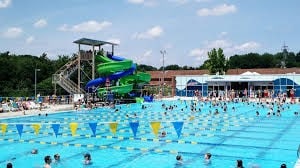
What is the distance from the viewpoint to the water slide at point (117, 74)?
37.5 metres

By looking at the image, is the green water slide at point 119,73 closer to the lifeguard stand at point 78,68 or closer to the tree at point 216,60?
the lifeguard stand at point 78,68

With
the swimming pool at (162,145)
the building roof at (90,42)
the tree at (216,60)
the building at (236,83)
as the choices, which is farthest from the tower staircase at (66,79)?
the tree at (216,60)

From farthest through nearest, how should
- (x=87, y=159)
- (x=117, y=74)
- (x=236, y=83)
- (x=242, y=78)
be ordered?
(x=236, y=83) → (x=242, y=78) → (x=117, y=74) → (x=87, y=159)

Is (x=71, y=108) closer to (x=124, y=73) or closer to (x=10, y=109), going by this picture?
(x=10, y=109)

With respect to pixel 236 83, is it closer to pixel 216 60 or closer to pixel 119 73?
pixel 216 60

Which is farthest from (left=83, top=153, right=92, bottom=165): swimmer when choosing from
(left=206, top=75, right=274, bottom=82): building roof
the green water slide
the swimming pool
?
(left=206, top=75, right=274, bottom=82): building roof

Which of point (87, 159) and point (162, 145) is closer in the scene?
point (87, 159)

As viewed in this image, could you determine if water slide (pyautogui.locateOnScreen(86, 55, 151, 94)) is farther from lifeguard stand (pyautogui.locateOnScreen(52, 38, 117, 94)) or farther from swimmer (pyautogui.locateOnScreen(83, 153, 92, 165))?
swimmer (pyautogui.locateOnScreen(83, 153, 92, 165))

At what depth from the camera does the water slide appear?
3753cm

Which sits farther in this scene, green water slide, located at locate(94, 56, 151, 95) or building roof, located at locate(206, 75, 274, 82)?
building roof, located at locate(206, 75, 274, 82)

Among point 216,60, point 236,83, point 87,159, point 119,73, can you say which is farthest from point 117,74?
point 87,159

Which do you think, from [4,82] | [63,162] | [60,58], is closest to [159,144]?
[63,162]

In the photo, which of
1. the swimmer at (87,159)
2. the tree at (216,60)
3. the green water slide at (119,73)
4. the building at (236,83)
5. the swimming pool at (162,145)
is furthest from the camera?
the tree at (216,60)

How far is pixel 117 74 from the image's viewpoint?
38.2m
